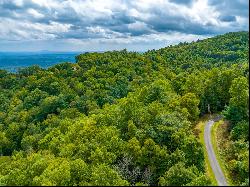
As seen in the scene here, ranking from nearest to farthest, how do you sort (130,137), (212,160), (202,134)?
(212,160)
(130,137)
(202,134)

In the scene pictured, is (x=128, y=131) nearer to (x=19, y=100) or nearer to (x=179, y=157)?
(x=179, y=157)

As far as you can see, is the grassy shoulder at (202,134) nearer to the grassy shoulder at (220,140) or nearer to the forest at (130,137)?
the forest at (130,137)

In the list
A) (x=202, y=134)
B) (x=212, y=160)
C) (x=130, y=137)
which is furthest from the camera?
(x=202, y=134)

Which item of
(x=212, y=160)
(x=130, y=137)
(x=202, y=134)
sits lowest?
(x=212, y=160)

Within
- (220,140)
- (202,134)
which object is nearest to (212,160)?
(220,140)

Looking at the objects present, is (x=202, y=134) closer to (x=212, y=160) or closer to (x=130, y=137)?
(x=212, y=160)

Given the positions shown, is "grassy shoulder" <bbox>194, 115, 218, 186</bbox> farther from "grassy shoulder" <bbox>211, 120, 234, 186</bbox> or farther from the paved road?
"grassy shoulder" <bbox>211, 120, 234, 186</bbox>

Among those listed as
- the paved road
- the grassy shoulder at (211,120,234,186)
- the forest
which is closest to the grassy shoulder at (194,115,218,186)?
the paved road

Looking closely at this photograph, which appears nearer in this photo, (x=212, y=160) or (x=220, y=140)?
(x=212, y=160)

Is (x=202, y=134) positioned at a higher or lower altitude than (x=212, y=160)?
higher

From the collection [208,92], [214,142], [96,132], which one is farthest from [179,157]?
[208,92]
